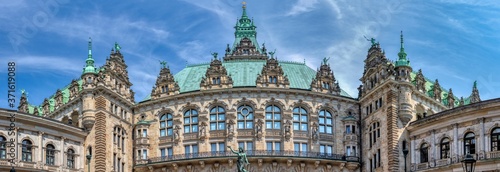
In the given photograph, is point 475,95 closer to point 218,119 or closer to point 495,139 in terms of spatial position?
point 495,139

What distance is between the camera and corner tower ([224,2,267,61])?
391 feet

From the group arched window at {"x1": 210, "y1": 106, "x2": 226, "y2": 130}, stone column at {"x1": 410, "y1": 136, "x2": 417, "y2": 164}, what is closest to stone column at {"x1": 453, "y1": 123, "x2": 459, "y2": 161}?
stone column at {"x1": 410, "y1": 136, "x2": 417, "y2": 164}

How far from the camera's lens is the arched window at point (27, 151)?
92.8 meters

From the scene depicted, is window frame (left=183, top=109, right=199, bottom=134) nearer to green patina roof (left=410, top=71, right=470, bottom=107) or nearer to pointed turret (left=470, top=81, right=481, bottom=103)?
green patina roof (left=410, top=71, right=470, bottom=107)

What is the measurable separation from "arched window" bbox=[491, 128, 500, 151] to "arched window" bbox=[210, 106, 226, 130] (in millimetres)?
33819

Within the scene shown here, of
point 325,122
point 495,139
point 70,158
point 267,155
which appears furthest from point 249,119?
point 495,139

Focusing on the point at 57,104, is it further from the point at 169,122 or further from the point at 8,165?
the point at 8,165

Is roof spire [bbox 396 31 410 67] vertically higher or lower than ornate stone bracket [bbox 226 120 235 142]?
higher

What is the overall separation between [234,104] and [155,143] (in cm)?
1126

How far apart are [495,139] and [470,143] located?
315cm

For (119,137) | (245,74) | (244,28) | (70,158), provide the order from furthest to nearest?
(244,28) → (245,74) → (119,137) → (70,158)

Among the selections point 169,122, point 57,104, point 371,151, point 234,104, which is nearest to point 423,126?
point 371,151

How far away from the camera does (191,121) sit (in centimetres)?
10825

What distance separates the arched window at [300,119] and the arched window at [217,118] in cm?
882
